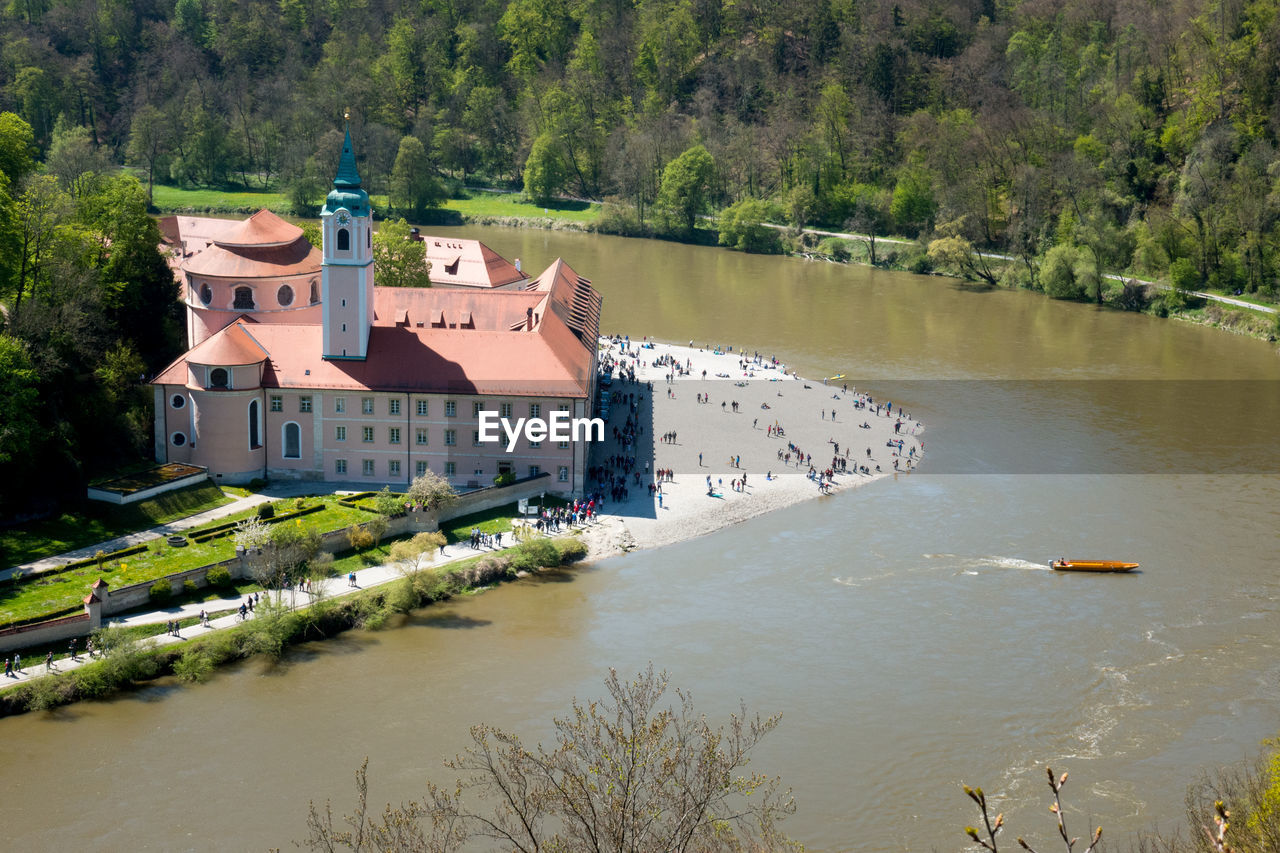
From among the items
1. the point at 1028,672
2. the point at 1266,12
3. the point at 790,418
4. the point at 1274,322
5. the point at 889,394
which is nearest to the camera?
the point at 1028,672

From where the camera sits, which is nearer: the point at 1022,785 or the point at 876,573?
the point at 1022,785

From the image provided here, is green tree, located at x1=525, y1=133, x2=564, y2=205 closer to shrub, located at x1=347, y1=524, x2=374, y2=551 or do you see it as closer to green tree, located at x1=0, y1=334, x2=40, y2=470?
green tree, located at x1=0, y1=334, x2=40, y2=470

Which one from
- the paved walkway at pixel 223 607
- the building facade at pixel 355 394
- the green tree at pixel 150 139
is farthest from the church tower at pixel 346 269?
the green tree at pixel 150 139

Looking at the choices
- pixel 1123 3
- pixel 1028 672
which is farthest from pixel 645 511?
pixel 1123 3

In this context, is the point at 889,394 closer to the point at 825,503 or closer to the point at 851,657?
the point at 825,503

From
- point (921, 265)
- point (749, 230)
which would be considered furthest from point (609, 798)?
point (749, 230)
